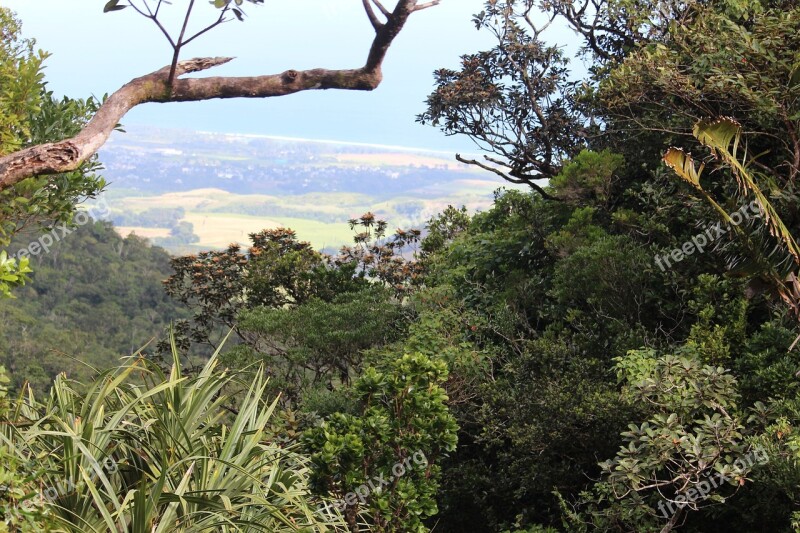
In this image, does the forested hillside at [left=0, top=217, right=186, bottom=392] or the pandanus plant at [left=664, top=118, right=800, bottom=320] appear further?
the forested hillside at [left=0, top=217, right=186, bottom=392]

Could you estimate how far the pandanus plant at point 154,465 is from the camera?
416 centimetres

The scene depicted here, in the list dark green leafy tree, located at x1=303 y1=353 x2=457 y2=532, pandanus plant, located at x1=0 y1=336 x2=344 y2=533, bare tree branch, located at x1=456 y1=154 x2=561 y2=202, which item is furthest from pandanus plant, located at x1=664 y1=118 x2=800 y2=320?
bare tree branch, located at x1=456 y1=154 x2=561 y2=202

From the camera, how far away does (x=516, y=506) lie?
8.32 meters

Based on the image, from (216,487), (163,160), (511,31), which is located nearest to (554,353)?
(216,487)

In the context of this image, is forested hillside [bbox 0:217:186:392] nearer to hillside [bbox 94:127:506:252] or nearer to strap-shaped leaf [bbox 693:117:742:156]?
strap-shaped leaf [bbox 693:117:742:156]

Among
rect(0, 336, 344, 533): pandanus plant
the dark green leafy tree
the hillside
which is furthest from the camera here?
the hillside

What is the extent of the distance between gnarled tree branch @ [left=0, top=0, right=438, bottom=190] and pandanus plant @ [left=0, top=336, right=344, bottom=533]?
1.26 m

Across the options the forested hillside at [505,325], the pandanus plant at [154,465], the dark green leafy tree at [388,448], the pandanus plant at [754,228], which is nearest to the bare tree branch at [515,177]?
the forested hillside at [505,325]

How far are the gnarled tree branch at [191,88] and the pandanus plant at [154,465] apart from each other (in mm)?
1264

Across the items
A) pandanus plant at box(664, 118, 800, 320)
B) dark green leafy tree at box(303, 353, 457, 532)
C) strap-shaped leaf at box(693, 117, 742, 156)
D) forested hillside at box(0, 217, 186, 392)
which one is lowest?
forested hillside at box(0, 217, 186, 392)

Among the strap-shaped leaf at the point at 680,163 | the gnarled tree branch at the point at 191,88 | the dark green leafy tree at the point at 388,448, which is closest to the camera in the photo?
the gnarled tree branch at the point at 191,88

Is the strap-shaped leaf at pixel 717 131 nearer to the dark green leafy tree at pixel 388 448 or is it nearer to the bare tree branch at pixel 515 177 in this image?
the dark green leafy tree at pixel 388 448

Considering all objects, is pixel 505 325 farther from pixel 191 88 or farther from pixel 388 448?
pixel 191 88

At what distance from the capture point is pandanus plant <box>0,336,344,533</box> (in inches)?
164
